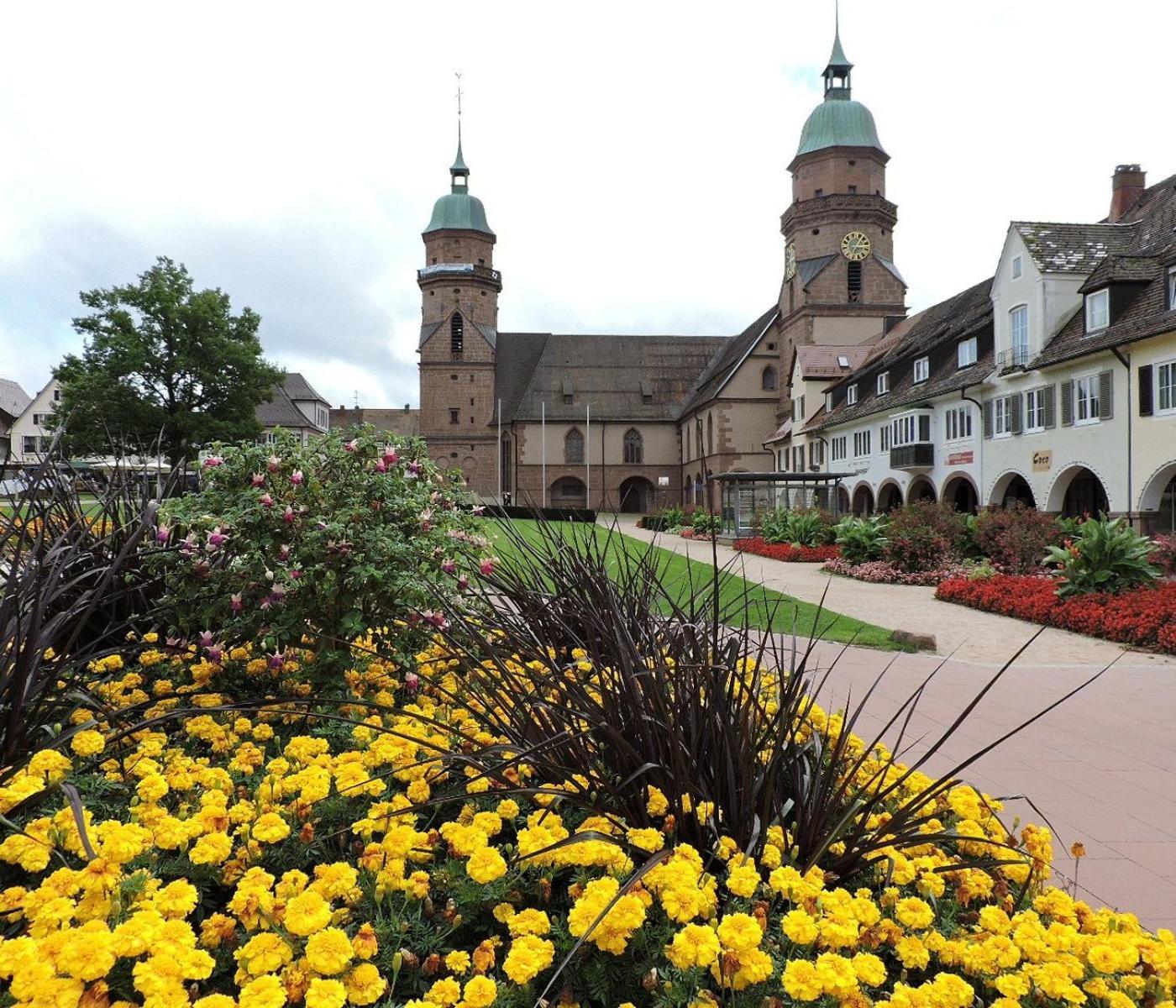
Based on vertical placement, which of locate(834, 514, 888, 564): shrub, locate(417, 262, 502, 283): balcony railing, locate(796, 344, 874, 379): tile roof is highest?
locate(417, 262, 502, 283): balcony railing

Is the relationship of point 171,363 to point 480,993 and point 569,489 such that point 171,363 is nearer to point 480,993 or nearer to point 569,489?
point 569,489

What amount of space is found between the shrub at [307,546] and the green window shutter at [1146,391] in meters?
22.3

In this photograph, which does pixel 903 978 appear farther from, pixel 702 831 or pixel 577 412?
pixel 577 412

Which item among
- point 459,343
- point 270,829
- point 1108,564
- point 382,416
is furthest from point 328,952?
point 382,416

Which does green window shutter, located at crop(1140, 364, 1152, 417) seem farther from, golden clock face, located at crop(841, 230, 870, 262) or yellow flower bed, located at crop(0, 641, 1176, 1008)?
golden clock face, located at crop(841, 230, 870, 262)

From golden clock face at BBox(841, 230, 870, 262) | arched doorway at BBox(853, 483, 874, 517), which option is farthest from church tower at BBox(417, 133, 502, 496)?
arched doorway at BBox(853, 483, 874, 517)

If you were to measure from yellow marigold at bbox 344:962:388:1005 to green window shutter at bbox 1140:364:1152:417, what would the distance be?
24598mm

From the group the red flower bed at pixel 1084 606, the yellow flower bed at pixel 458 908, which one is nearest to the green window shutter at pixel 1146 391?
the red flower bed at pixel 1084 606

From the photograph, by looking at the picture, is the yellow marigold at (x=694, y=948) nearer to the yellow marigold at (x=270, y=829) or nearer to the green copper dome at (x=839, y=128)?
the yellow marigold at (x=270, y=829)

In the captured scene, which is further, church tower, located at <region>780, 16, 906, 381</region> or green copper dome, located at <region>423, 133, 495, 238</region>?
green copper dome, located at <region>423, 133, 495, 238</region>

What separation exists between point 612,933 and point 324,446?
12.0ft

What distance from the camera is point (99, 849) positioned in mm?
2023

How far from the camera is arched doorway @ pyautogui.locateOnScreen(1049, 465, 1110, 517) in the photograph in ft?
82.3

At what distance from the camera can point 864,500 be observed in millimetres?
39594
